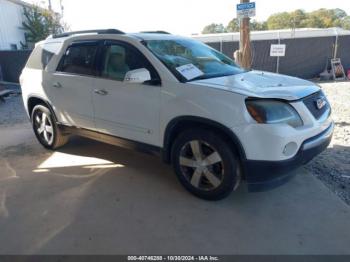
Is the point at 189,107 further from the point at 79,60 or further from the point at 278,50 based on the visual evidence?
the point at 278,50

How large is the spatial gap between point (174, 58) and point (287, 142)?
1622 mm

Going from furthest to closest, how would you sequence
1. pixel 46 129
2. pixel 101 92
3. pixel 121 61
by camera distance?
pixel 46 129 → pixel 101 92 → pixel 121 61

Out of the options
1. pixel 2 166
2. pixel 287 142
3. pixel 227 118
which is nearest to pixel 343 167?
pixel 287 142

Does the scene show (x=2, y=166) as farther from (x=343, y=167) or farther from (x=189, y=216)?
(x=343, y=167)

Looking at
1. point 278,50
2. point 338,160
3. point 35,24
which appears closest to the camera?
point 338,160

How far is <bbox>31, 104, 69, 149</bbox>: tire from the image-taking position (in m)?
5.04

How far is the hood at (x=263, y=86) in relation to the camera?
2.99m

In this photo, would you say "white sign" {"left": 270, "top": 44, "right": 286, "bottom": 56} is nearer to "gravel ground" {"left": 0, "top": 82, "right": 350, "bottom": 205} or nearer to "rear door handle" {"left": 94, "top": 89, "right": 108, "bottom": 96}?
"gravel ground" {"left": 0, "top": 82, "right": 350, "bottom": 205}

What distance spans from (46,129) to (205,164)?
3.11 meters

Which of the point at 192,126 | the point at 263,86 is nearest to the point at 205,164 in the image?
the point at 192,126

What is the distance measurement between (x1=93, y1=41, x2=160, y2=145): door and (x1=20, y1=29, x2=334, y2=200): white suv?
0.04 ft

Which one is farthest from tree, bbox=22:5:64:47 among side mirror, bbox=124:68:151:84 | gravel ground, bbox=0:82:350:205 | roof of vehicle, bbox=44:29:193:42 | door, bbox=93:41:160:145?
side mirror, bbox=124:68:151:84

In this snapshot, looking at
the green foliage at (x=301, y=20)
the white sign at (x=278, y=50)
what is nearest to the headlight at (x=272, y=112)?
the white sign at (x=278, y=50)

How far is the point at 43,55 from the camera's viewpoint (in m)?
4.97
